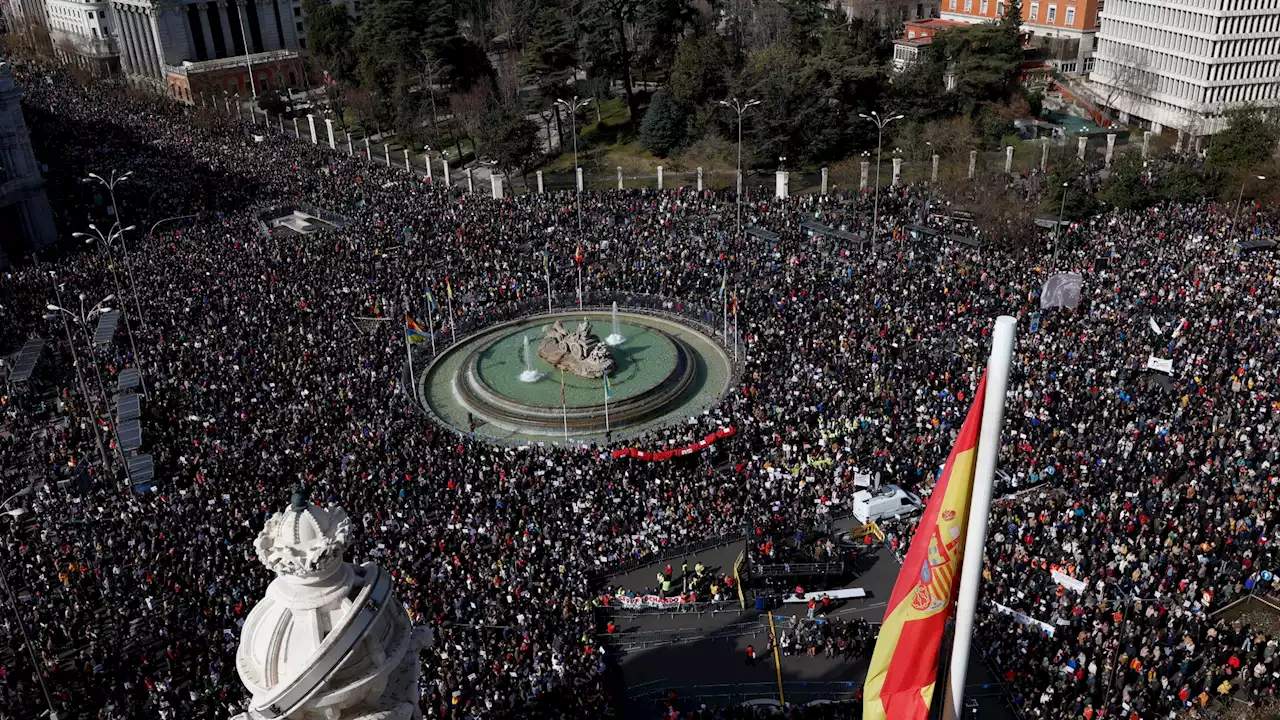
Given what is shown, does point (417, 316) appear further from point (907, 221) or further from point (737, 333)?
point (907, 221)

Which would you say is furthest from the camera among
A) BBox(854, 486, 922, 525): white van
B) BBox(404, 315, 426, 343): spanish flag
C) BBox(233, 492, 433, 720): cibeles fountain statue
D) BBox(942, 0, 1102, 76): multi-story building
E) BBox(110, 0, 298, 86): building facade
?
BBox(110, 0, 298, 86): building facade

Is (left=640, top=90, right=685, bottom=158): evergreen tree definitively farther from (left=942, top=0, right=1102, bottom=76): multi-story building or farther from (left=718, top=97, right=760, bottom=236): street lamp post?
(left=942, top=0, right=1102, bottom=76): multi-story building

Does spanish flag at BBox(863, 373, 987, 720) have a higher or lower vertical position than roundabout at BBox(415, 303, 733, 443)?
higher

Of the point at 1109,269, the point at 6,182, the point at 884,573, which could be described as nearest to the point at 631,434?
the point at 884,573

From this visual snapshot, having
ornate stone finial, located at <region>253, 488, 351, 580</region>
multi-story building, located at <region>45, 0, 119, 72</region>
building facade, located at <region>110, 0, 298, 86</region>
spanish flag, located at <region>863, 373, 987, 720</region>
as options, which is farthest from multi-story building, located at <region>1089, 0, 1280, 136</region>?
multi-story building, located at <region>45, 0, 119, 72</region>

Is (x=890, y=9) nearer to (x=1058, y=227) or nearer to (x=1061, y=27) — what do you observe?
(x=1061, y=27)

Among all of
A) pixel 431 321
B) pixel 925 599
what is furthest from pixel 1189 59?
pixel 925 599

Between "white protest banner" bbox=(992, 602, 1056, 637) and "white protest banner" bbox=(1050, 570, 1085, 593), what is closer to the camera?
"white protest banner" bbox=(992, 602, 1056, 637)
